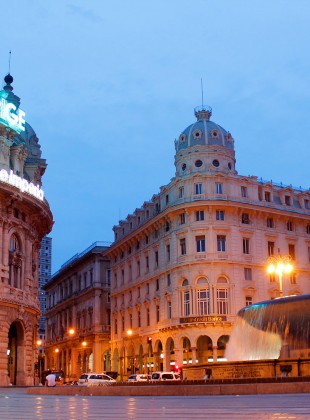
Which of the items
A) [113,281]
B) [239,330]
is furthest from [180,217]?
[239,330]

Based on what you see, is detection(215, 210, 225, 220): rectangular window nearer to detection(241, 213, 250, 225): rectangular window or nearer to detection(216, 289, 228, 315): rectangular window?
detection(241, 213, 250, 225): rectangular window

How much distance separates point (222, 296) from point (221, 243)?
17.7 ft

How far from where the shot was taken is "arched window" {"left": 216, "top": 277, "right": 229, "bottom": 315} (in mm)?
64062

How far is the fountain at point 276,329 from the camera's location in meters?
25.4

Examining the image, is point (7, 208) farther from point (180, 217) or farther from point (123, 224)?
point (123, 224)

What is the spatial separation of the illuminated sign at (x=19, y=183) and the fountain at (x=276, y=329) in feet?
81.9

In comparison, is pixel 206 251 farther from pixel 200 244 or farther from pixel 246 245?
pixel 246 245

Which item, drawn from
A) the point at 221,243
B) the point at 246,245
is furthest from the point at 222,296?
the point at 246,245

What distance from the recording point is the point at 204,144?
7069 cm

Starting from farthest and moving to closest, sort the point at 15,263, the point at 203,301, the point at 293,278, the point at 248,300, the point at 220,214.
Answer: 1. the point at 293,278
2. the point at 220,214
3. the point at 248,300
4. the point at 203,301
5. the point at 15,263

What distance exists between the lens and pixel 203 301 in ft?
211

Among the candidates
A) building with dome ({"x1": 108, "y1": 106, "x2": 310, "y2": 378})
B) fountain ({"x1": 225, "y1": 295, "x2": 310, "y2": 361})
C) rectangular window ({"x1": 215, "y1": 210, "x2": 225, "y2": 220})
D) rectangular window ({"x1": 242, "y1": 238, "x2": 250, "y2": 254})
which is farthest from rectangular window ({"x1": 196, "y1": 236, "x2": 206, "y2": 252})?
fountain ({"x1": 225, "y1": 295, "x2": 310, "y2": 361})

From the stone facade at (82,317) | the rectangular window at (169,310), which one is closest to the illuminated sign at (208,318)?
the rectangular window at (169,310)

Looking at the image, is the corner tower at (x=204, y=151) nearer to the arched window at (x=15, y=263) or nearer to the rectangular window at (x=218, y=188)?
the rectangular window at (x=218, y=188)
